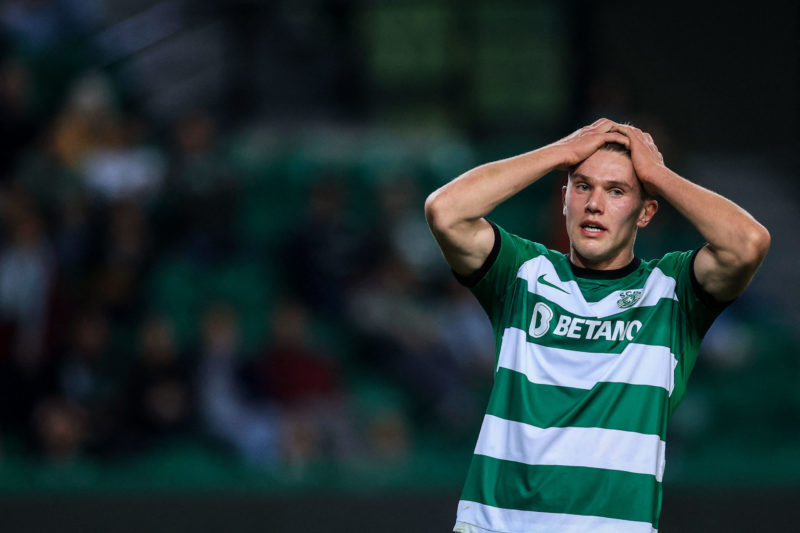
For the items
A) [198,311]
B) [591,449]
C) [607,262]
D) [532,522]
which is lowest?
[532,522]

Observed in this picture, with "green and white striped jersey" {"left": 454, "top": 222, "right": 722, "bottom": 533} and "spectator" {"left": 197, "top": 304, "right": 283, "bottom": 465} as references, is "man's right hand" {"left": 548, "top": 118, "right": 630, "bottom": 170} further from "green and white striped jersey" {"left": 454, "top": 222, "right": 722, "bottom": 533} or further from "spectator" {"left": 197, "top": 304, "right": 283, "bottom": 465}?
"spectator" {"left": 197, "top": 304, "right": 283, "bottom": 465}

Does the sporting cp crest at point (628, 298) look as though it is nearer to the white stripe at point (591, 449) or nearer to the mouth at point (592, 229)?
the mouth at point (592, 229)

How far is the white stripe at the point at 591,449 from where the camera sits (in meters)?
3.26

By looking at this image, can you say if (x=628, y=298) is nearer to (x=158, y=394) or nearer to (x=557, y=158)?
(x=557, y=158)

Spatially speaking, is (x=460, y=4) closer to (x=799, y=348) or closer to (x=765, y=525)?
(x=799, y=348)

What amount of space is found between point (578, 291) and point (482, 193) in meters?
0.42

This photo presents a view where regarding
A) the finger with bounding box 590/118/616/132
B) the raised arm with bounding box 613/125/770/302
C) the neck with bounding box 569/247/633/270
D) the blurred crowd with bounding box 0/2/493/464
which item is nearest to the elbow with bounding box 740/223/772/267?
the raised arm with bounding box 613/125/770/302

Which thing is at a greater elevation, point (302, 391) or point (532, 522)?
point (302, 391)

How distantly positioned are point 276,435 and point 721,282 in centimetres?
464

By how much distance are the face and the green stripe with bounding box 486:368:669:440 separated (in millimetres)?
425

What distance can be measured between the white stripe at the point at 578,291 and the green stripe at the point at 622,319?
0.02 m

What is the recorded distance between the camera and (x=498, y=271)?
3559 mm

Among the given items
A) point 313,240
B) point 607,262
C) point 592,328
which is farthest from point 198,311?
point 592,328

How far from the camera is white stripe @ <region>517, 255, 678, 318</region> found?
3432 mm
